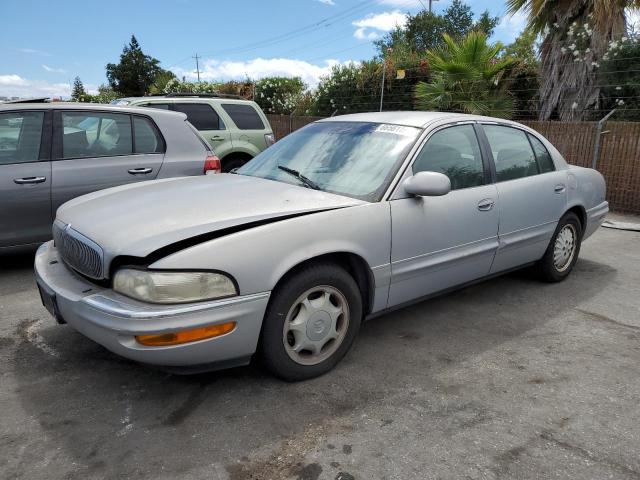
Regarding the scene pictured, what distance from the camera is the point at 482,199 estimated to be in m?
3.83

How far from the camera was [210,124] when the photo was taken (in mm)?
8812

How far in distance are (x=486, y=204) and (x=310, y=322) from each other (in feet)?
5.59

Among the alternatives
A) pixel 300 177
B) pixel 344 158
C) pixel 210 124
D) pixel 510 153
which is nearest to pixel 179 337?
pixel 300 177

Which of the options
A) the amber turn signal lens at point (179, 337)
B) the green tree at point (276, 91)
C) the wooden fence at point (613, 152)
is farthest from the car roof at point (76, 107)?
the green tree at point (276, 91)

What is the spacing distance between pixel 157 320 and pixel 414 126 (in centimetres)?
218

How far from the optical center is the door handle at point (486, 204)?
380cm

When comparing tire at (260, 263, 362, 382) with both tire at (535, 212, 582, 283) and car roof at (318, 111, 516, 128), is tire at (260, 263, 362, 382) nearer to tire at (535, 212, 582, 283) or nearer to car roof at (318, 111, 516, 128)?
car roof at (318, 111, 516, 128)

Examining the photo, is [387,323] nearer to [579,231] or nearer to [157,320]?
[157,320]

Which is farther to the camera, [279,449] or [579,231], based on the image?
[579,231]

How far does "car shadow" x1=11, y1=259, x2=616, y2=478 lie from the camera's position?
2.43 metres

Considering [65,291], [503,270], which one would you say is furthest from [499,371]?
[65,291]

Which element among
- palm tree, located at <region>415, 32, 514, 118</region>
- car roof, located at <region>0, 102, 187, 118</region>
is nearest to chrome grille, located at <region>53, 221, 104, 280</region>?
car roof, located at <region>0, 102, 187, 118</region>

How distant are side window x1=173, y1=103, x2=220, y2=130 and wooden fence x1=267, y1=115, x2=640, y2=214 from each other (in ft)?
19.0

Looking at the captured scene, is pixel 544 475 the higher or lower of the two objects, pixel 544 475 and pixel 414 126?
the lower
